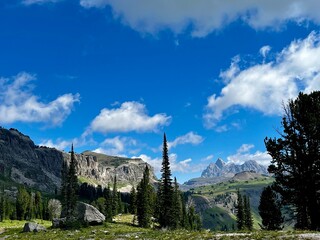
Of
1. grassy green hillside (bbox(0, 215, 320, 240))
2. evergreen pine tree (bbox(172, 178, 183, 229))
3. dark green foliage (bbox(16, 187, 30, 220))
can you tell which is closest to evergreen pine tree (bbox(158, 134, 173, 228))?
evergreen pine tree (bbox(172, 178, 183, 229))

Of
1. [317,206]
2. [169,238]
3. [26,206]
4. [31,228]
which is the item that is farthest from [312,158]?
[26,206]

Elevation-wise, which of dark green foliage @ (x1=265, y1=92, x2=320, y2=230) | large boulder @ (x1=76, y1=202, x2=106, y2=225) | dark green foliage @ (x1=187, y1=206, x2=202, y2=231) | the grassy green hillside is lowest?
dark green foliage @ (x1=187, y1=206, x2=202, y2=231)

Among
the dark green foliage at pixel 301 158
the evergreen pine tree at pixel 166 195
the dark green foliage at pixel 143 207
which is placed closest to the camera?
the dark green foliage at pixel 301 158

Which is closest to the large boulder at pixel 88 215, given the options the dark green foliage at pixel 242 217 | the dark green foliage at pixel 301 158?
the dark green foliage at pixel 301 158

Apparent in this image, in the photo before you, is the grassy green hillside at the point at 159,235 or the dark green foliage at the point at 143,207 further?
the dark green foliage at the point at 143,207

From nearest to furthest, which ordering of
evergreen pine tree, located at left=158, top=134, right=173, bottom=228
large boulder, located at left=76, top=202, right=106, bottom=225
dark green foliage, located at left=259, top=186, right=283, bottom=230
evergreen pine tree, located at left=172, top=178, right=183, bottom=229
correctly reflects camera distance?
large boulder, located at left=76, top=202, right=106, bottom=225 → dark green foliage, located at left=259, top=186, right=283, bottom=230 → evergreen pine tree, located at left=158, top=134, right=173, bottom=228 → evergreen pine tree, located at left=172, top=178, right=183, bottom=229

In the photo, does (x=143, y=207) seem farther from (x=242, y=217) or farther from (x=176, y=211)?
(x=242, y=217)

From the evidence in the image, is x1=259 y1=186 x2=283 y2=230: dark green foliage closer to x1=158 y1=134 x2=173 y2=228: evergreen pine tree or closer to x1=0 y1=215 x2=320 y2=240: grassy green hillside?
x1=158 y1=134 x2=173 y2=228: evergreen pine tree

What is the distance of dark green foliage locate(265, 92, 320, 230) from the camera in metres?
37.3

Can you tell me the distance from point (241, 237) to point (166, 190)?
59.1m

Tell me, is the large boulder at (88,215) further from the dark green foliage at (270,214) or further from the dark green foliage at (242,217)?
the dark green foliage at (242,217)

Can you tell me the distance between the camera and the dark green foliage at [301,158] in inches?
1469

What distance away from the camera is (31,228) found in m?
59.0

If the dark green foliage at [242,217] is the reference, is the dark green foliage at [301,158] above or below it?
above
